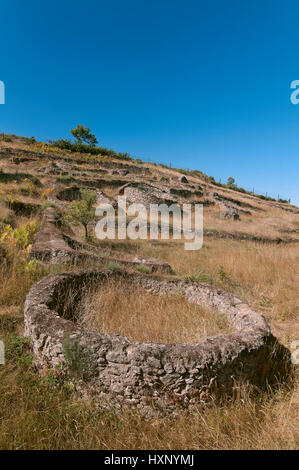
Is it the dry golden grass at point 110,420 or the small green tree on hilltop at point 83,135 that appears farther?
the small green tree on hilltop at point 83,135

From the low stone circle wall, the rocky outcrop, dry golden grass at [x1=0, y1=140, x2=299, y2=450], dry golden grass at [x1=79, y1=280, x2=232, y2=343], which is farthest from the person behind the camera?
the rocky outcrop

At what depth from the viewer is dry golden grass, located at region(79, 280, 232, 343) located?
10.6ft

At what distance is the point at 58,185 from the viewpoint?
1650 cm

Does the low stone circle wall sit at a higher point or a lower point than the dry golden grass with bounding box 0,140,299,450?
higher

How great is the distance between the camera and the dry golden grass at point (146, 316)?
10.6 ft

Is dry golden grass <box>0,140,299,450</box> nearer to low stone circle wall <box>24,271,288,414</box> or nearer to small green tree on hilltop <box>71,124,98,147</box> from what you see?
low stone circle wall <box>24,271,288,414</box>

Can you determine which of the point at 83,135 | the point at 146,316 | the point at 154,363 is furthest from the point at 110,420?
the point at 83,135

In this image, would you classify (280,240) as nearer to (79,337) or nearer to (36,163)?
(79,337)

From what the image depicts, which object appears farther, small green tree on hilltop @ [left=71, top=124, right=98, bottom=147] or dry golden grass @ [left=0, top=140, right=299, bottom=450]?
small green tree on hilltop @ [left=71, top=124, right=98, bottom=147]

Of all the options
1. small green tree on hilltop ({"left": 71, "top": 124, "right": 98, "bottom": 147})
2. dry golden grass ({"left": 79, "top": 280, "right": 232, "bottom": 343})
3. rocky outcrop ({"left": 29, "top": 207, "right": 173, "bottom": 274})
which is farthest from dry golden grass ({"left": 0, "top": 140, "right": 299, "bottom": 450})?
small green tree on hilltop ({"left": 71, "top": 124, "right": 98, "bottom": 147})

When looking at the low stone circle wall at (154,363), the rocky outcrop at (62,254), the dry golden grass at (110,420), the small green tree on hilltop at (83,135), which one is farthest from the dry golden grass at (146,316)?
the small green tree on hilltop at (83,135)

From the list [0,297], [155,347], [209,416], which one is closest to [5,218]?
[0,297]

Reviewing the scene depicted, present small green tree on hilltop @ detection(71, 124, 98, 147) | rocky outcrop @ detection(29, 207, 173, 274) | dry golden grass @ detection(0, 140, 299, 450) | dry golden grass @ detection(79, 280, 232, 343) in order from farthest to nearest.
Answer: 1. small green tree on hilltop @ detection(71, 124, 98, 147)
2. rocky outcrop @ detection(29, 207, 173, 274)
3. dry golden grass @ detection(79, 280, 232, 343)
4. dry golden grass @ detection(0, 140, 299, 450)

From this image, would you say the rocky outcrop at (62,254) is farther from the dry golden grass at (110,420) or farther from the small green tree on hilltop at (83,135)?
the small green tree on hilltop at (83,135)
